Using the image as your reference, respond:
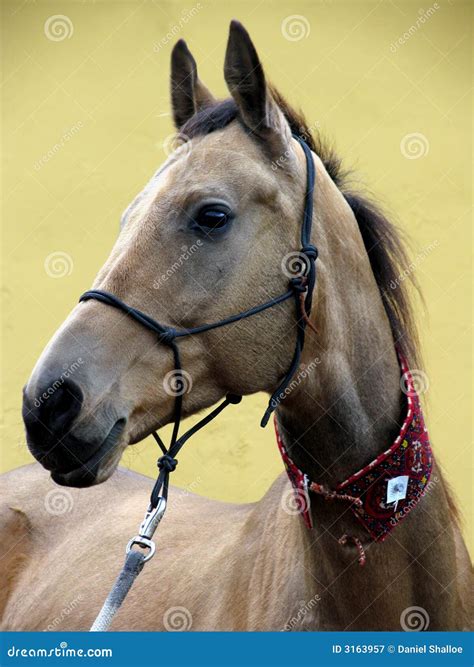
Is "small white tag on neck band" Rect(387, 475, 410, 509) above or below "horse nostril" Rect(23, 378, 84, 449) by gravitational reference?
above

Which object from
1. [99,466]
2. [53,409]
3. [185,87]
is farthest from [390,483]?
[185,87]

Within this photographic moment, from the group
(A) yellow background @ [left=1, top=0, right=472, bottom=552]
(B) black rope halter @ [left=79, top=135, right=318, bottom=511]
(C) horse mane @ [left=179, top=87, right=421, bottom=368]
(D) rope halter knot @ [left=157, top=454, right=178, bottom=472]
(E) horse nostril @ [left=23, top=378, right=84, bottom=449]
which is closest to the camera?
(E) horse nostril @ [left=23, top=378, right=84, bottom=449]

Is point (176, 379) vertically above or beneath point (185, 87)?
beneath

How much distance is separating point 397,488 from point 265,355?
440mm

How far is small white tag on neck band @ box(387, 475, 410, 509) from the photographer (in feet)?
6.61

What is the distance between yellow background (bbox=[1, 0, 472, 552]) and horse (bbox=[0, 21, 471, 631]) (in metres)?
2.38

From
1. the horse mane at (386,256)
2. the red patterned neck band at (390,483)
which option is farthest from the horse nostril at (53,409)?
the horse mane at (386,256)

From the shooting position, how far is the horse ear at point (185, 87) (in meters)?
2.24

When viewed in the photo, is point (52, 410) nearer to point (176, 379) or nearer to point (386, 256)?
point (176, 379)

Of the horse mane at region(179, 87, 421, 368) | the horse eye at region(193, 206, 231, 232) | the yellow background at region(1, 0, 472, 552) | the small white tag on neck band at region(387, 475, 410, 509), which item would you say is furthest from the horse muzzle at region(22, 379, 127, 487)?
the yellow background at region(1, 0, 472, 552)

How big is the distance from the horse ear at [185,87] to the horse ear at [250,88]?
26 cm

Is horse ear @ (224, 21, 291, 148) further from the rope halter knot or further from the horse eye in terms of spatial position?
the rope halter knot

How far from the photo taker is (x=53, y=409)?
67.0 inches
